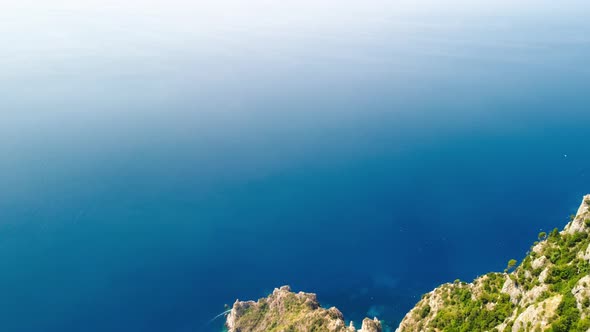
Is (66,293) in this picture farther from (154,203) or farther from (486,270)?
(486,270)

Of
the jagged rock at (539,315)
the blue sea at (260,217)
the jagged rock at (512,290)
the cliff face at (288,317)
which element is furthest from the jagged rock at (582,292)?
the blue sea at (260,217)

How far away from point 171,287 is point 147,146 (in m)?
100

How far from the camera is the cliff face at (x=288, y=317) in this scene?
68625 millimetres

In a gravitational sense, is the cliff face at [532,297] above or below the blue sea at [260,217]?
below

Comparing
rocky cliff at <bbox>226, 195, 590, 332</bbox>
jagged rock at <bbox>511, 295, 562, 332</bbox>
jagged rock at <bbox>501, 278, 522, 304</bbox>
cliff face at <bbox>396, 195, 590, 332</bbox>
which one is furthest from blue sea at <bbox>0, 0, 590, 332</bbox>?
jagged rock at <bbox>511, 295, 562, 332</bbox>

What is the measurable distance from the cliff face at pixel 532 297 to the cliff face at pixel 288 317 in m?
13.2

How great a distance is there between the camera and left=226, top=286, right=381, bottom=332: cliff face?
225 feet

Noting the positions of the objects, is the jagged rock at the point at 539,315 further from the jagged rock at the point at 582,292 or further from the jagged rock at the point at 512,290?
the jagged rock at the point at 512,290

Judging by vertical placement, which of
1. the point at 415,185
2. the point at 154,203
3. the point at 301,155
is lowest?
the point at 415,185

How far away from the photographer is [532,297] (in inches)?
1638

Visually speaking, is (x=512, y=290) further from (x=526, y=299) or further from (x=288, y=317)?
(x=288, y=317)

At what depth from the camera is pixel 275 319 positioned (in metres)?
81.3

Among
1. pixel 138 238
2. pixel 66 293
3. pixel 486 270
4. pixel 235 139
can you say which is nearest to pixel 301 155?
pixel 235 139

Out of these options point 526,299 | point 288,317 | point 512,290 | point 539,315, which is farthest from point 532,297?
point 288,317
